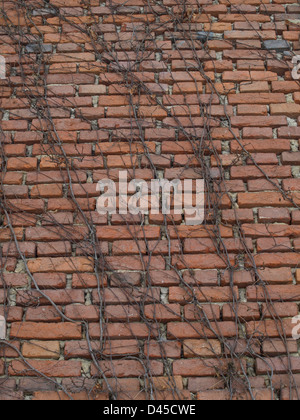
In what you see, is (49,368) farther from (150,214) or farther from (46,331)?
(150,214)

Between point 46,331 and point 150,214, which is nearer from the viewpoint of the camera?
point 46,331

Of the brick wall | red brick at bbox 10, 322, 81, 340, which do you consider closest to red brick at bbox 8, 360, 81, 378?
the brick wall

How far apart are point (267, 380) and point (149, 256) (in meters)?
0.81

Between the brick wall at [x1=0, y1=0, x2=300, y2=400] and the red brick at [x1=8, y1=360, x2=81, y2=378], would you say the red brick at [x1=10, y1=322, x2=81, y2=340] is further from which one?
the red brick at [x1=8, y1=360, x2=81, y2=378]

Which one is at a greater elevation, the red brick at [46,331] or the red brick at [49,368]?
the red brick at [46,331]

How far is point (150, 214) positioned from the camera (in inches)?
111

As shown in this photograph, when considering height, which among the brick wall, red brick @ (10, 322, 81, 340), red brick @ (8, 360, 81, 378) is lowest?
red brick @ (8, 360, 81, 378)

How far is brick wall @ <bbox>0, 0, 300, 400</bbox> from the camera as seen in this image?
8.20ft

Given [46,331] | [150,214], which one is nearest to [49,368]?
[46,331]

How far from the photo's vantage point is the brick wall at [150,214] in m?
2.50

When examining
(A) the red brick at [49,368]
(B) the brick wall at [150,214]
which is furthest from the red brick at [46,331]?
(A) the red brick at [49,368]

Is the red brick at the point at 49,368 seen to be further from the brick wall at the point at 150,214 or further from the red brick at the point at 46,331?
the red brick at the point at 46,331

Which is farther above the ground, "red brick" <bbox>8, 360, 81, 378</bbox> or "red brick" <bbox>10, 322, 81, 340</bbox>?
"red brick" <bbox>10, 322, 81, 340</bbox>
